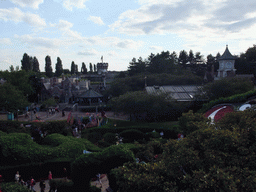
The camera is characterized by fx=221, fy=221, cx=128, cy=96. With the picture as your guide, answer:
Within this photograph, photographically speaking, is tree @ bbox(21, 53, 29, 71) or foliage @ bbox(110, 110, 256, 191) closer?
foliage @ bbox(110, 110, 256, 191)

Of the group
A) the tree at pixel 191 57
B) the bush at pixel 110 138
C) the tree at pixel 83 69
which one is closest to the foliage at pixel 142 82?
the bush at pixel 110 138

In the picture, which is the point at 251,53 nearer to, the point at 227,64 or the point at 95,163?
the point at 227,64

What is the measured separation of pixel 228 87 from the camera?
123 feet

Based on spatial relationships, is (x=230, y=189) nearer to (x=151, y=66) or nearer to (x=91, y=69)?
(x=151, y=66)

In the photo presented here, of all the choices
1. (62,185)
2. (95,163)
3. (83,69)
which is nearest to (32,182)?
(62,185)

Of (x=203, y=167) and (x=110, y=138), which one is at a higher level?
(x=203, y=167)

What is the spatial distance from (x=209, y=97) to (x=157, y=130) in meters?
15.8

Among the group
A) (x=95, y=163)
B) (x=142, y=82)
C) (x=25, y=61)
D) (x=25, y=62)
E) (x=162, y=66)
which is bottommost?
(x=95, y=163)

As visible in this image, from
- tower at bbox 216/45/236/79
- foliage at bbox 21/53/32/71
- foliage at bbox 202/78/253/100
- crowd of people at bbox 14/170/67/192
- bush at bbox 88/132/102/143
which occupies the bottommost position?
crowd of people at bbox 14/170/67/192

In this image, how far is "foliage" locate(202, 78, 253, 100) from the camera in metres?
37.0

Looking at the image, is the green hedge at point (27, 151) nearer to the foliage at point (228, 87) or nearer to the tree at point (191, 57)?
the foliage at point (228, 87)

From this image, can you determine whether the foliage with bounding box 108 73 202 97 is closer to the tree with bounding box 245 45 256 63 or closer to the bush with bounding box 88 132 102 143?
the tree with bounding box 245 45 256 63

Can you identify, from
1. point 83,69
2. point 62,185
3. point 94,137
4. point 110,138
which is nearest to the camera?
point 62,185

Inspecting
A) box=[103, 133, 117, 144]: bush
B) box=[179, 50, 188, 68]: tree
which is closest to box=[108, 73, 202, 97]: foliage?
box=[103, 133, 117, 144]: bush
